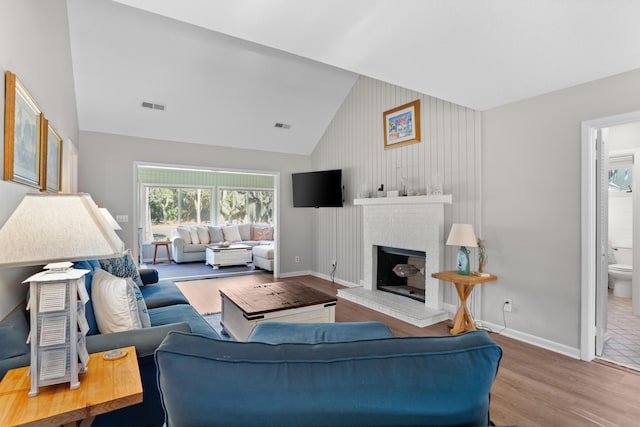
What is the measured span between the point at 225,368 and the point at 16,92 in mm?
1770

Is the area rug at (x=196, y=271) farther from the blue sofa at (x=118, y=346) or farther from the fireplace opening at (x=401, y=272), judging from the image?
the blue sofa at (x=118, y=346)

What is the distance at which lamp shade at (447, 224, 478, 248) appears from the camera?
10.2 ft

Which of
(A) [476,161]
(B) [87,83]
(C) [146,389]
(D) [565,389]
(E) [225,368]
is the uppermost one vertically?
(B) [87,83]

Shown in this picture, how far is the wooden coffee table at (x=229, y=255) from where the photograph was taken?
6.96 meters

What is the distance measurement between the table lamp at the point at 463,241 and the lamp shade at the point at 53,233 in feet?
9.40

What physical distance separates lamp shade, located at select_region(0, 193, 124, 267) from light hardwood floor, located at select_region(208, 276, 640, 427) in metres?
2.29

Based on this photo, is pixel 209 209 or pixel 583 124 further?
pixel 209 209

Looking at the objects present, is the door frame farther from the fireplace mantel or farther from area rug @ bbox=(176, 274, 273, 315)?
area rug @ bbox=(176, 274, 273, 315)

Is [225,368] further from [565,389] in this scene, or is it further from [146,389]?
[565,389]

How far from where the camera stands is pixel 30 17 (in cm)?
184

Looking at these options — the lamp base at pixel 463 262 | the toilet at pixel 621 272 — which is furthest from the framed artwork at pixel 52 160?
the toilet at pixel 621 272

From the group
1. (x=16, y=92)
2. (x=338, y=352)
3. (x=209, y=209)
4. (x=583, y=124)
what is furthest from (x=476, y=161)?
(x=209, y=209)

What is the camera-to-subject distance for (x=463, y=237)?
312 cm

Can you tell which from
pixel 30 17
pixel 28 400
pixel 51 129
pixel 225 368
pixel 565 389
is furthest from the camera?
pixel 51 129
